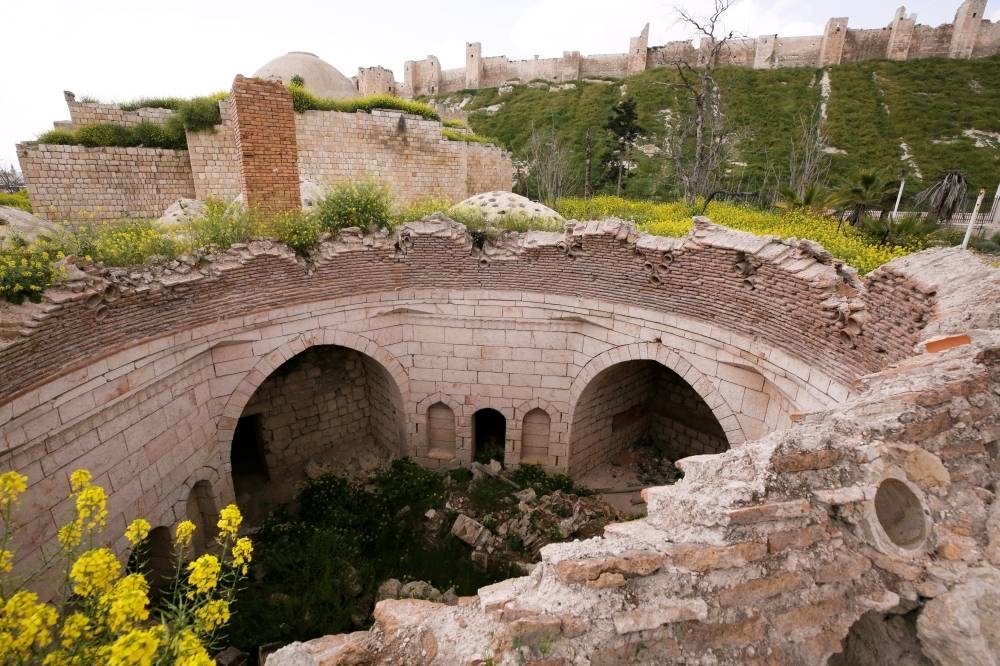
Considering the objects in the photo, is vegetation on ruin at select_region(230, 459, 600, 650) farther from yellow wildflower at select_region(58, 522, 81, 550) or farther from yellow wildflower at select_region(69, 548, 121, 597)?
yellow wildflower at select_region(69, 548, 121, 597)

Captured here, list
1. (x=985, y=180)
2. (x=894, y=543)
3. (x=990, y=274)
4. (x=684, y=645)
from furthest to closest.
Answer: (x=985, y=180) < (x=990, y=274) < (x=894, y=543) < (x=684, y=645)

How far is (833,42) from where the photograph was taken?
40312 millimetres

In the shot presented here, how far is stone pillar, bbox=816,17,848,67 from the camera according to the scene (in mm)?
40000

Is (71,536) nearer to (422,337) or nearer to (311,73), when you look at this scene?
(422,337)

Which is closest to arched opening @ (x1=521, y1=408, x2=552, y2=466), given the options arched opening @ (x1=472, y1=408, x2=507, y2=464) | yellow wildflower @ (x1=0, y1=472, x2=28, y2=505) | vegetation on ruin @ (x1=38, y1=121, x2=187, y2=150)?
arched opening @ (x1=472, y1=408, x2=507, y2=464)

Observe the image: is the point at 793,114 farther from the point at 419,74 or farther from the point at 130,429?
the point at 130,429

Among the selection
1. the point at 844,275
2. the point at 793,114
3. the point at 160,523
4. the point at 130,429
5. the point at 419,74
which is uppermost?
the point at 419,74

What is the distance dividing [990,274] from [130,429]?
9.65 m

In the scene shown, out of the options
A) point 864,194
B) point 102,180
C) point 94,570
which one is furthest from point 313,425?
point 864,194

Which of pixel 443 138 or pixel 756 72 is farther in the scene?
pixel 756 72

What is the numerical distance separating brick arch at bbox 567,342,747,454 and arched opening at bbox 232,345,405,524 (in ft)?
11.5

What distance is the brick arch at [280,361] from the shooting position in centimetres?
773

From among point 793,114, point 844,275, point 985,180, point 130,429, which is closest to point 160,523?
point 130,429

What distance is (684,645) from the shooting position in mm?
2393
